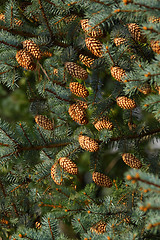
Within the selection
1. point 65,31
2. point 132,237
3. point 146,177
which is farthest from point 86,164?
point 146,177

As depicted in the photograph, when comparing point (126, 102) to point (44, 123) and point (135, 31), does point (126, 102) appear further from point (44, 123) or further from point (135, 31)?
point (44, 123)

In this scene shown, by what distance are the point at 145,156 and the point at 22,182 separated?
562 mm

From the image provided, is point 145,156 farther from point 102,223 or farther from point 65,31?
point 65,31

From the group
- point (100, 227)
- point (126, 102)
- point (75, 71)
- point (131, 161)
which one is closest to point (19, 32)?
point (75, 71)

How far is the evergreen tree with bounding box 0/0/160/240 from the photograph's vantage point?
95 centimetres

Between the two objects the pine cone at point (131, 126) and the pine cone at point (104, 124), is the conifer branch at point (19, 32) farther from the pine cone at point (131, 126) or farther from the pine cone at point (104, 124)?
the pine cone at point (131, 126)

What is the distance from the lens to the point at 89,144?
3.56ft

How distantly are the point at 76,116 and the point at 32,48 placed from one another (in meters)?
0.29

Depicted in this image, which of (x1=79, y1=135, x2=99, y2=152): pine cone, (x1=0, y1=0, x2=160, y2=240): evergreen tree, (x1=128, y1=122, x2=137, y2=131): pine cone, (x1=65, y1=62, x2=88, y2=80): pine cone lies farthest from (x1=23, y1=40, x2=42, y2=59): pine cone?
(x1=128, y1=122, x2=137, y2=131): pine cone

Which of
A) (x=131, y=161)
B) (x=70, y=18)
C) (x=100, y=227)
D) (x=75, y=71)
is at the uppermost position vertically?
(x=70, y=18)

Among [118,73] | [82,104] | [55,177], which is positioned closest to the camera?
[118,73]

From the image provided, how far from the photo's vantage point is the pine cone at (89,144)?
3.56ft

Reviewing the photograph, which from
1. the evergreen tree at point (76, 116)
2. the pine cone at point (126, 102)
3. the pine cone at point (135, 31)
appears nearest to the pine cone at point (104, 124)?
the evergreen tree at point (76, 116)

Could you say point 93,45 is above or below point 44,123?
above
